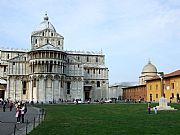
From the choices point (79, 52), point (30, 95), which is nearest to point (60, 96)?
point (30, 95)

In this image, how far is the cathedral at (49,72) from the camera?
66938mm

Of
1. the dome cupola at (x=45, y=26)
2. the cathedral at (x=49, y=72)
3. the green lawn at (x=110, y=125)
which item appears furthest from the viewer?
the dome cupola at (x=45, y=26)

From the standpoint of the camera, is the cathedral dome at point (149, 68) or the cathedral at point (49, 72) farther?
the cathedral dome at point (149, 68)

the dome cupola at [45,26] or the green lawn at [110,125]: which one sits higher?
the dome cupola at [45,26]

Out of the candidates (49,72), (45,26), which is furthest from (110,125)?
(45,26)

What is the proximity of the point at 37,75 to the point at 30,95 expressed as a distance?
635cm

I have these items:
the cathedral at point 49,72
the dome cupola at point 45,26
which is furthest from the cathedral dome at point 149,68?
the dome cupola at point 45,26

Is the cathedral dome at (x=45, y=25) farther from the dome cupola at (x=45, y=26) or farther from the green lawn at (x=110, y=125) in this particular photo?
the green lawn at (x=110, y=125)

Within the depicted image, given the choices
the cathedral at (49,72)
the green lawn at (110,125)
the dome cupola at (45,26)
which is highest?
the dome cupola at (45,26)

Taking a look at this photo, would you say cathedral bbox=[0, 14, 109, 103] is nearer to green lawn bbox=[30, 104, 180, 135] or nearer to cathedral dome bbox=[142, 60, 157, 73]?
cathedral dome bbox=[142, 60, 157, 73]

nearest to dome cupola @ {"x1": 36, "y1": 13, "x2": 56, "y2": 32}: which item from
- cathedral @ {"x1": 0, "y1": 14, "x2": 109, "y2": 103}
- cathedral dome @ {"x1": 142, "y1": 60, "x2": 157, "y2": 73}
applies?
cathedral @ {"x1": 0, "y1": 14, "x2": 109, "y2": 103}

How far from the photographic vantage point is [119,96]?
107 meters

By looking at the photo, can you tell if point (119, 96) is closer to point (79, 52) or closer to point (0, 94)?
point (79, 52)

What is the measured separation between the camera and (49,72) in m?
66.8
